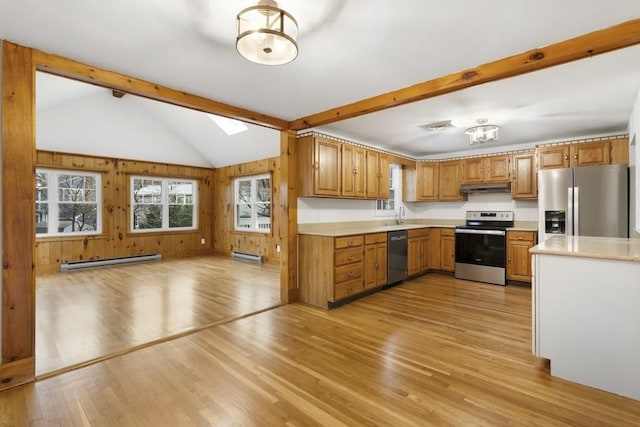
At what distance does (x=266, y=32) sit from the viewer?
1674 millimetres

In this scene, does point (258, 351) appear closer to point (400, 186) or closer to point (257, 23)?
point (257, 23)

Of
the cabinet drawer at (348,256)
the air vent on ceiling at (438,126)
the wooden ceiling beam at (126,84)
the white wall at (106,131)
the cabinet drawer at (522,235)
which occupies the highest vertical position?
the white wall at (106,131)

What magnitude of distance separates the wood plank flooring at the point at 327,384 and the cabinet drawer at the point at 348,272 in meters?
0.68

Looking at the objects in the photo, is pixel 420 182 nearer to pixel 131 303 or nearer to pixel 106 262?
pixel 131 303

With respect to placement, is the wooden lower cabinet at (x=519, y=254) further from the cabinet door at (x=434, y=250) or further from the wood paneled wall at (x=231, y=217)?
the wood paneled wall at (x=231, y=217)

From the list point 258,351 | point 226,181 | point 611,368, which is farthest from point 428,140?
point 226,181

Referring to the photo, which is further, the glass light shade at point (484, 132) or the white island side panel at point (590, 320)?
the glass light shade at point (484, 132)

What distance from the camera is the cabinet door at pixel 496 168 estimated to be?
5344 millimetres

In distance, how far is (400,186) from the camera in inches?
254

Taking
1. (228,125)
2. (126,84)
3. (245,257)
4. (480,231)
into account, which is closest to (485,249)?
(480,231)

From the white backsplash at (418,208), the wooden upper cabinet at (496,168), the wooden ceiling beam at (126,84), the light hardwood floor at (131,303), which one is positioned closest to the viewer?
the wooden ceiling beam at (126,84)

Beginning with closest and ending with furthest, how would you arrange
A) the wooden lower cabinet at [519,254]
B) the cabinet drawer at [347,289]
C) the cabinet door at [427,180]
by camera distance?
the cabinet drawer at [347,289] → the wooden lower cabinet at [519,254] → the cabinet door at [427,180]

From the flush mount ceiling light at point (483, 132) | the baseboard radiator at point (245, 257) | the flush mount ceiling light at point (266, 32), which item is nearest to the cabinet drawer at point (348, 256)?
the flush mount ceiling light at point (483, 132)

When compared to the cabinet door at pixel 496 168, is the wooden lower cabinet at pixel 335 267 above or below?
below
